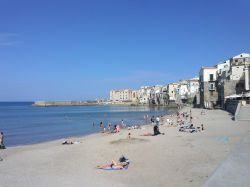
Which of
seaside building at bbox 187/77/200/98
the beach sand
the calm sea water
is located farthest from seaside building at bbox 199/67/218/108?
the beach sand

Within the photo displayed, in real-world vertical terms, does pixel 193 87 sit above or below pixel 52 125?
above

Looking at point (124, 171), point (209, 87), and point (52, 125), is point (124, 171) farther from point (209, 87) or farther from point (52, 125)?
point (209, 87)

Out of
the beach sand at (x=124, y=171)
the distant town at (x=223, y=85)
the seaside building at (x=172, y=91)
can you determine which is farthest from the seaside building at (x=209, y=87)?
the beach sand at (x=124, y=171)

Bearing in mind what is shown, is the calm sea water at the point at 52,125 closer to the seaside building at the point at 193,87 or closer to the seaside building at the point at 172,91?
the seaside building at the point at 193,87

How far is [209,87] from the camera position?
71.1m

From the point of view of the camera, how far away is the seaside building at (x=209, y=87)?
2785 inches

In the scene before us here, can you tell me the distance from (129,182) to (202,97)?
213 ft

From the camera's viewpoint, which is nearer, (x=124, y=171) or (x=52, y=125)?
(x=124, y=171)

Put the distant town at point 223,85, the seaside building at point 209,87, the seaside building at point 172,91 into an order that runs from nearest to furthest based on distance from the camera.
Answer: the distant town at point 223,85, the seaside building at point 209,87, the seaside building at point 172,91

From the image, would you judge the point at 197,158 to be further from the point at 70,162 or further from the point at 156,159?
the point at 70,162

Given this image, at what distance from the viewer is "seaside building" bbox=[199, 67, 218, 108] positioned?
70750mm

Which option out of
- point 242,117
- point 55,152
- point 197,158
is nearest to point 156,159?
point 197,158

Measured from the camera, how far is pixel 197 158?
16203mm

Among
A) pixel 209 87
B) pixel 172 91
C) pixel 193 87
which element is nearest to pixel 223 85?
pixel 209 87
